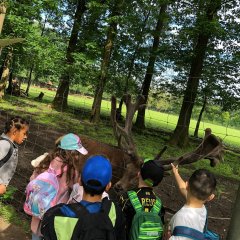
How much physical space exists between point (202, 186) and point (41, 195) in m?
1.37

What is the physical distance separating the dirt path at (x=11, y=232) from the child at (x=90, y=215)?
2.28m

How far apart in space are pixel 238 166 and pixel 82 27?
40.1ft

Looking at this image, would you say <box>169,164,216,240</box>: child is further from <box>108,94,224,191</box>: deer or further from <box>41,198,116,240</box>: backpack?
<box>108,94,224,191</box>: deer

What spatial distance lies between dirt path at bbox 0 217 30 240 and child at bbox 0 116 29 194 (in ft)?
3.77

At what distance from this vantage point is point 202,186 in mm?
2443

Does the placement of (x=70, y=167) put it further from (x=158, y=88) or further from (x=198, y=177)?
(x=158, y=88)

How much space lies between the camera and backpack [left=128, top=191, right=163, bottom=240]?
258cm

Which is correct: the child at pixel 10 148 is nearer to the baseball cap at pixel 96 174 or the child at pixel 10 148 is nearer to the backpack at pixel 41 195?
the backpack at pixel 41 195

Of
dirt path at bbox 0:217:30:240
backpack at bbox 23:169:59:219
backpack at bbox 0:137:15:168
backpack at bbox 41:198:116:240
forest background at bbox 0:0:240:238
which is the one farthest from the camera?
forest background at bbox 0:0:240:238

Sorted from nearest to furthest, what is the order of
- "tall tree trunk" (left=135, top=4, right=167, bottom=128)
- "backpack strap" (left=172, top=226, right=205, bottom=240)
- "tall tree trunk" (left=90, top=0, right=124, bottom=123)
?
"backpack strap" (left=172, top=226, right=205, bottom=240) < "tall tree trunk" (left=90, top=0, right=124, bottom=123) < "tall tree trunk" (left=135, top=4, right=167, bottom=128)

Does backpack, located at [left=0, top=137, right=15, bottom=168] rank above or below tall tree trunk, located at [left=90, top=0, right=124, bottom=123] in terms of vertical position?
below

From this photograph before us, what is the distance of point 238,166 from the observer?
1345 cm

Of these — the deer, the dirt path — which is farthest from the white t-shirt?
the dirt path

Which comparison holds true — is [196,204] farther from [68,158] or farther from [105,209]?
[68,158]
